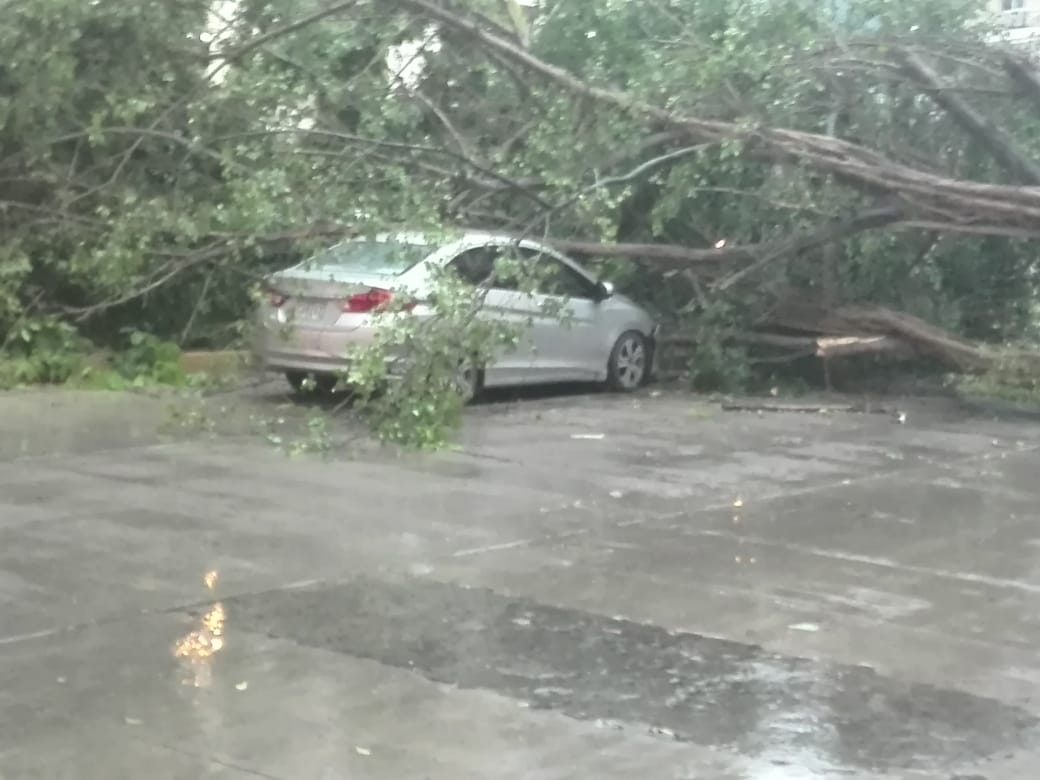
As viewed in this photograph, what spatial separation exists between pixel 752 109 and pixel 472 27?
8.64 feet

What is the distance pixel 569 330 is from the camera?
15484mm

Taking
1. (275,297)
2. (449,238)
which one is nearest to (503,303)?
(449,238)

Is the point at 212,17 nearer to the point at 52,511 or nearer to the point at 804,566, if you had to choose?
the point at 52,511

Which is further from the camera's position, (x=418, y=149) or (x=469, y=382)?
(x=469, y=382)

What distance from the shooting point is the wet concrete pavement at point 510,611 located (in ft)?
18.1

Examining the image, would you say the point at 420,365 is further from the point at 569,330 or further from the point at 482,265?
the point at 569,330

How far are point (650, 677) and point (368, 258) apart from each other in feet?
26.2

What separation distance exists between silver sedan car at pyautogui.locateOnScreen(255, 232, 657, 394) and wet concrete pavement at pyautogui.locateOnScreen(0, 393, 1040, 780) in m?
1.65

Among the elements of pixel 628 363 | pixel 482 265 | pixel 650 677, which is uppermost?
pixel 482 265

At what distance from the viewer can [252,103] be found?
13758 mm

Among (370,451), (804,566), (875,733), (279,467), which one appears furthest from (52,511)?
(875,733)

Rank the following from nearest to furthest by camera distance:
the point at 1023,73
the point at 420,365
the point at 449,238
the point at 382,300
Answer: the point at 420,365, the point at 449,238, the point at 382,300, the point at 1023,73

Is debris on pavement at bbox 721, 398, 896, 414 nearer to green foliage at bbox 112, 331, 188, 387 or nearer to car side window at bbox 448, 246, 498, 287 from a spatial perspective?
car side window at bbox 448, 246, 498, 287

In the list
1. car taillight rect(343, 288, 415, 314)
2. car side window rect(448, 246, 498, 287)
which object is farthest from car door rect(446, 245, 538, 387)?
car taillight rect(343, 288, 415, 314)
